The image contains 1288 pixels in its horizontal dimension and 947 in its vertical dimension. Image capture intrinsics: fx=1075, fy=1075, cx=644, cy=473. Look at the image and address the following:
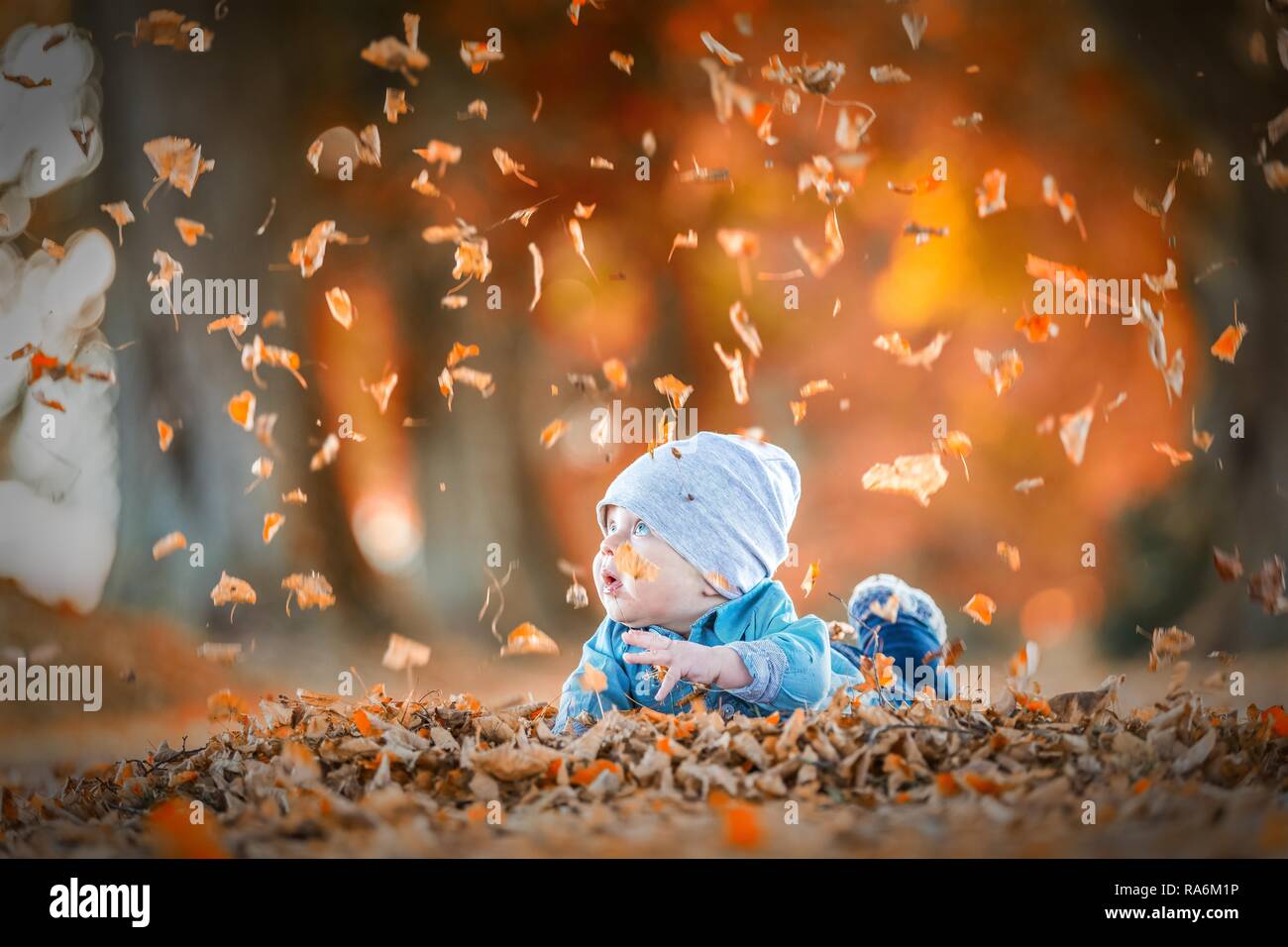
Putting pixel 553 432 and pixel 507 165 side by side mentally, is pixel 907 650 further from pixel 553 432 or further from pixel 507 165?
pixel 507 165

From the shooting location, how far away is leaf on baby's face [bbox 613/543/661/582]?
1.56 metres

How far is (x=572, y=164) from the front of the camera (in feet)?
6.92

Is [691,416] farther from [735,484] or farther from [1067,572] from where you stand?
[1067,572]

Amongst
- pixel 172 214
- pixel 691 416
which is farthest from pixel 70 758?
pixel 691 416

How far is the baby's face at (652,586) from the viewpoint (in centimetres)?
156

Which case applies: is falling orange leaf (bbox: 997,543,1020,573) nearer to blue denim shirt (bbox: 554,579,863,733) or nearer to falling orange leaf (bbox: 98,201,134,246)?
blue denim shirt (bbox: 554,579,863,733)

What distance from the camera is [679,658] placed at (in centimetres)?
140

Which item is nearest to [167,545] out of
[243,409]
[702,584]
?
[243,409]

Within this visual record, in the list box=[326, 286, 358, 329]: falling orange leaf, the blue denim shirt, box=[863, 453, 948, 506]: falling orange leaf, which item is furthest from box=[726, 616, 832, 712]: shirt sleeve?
box=[326, 286, 358, 329]: falling orange leaf

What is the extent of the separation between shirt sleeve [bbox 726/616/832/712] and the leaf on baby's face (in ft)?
0.54

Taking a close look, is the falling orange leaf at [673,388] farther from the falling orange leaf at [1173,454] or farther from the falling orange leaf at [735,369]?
the falling orange leaf at [1173,454]

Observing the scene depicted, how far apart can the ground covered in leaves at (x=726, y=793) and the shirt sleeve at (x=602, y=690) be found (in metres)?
0.12

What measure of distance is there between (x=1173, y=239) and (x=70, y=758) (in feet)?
7.03

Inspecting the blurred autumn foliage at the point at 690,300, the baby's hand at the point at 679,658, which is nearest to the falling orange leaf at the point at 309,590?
the blurred autumn foliage at the point at 690,300
